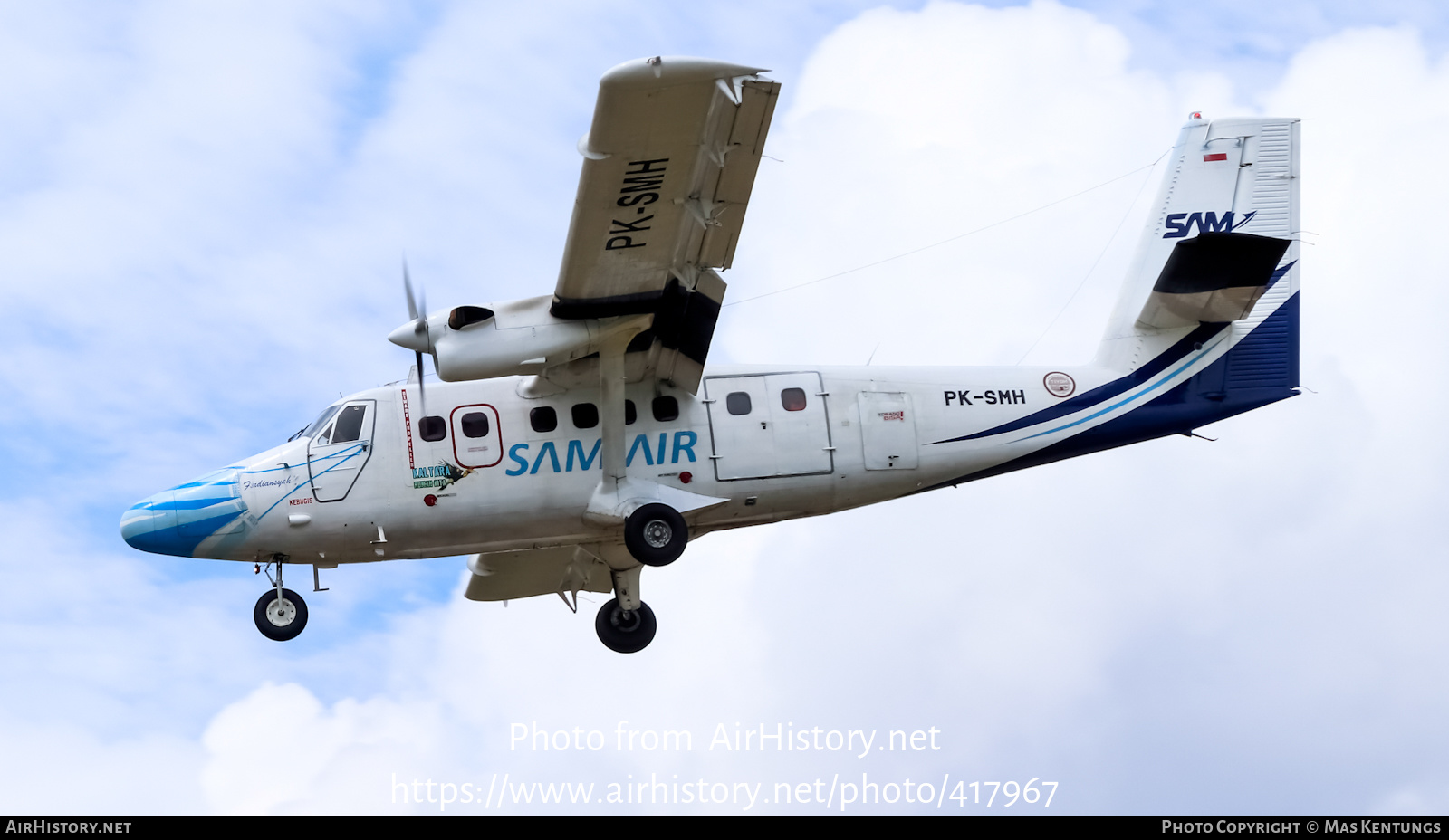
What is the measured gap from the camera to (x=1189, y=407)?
19.6m

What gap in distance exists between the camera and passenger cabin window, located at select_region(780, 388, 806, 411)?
61.8 ft

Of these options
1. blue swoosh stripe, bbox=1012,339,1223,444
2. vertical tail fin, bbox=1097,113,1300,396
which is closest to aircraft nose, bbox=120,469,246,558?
blue swoosh stripe, bbox=1012,339,1223,444

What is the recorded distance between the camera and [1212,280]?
19.0 metres

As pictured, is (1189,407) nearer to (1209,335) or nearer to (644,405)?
(1209,335)

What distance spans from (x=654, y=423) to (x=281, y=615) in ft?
14.8

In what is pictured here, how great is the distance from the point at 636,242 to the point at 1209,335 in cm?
729

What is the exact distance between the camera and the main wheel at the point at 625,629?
68.0ft

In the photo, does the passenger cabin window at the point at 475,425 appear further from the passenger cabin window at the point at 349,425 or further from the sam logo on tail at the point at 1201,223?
the sam logo on tail at the point at 1201,223

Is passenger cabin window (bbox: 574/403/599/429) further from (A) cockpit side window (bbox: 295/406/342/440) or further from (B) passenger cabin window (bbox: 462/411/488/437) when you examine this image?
(A) cockpit side window (bbox: 295/406/342/440)

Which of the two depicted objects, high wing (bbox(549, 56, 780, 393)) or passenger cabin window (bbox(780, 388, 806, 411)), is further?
passenger cabin window (bbox(780, 388, 806, 411))

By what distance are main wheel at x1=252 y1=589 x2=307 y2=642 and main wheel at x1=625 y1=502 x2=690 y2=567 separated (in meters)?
3.64

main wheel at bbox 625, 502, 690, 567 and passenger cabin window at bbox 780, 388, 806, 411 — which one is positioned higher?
passenger cabin window at bbox 780, 388, 806, 411

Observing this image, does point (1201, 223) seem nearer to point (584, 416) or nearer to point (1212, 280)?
point (1212, 280)
